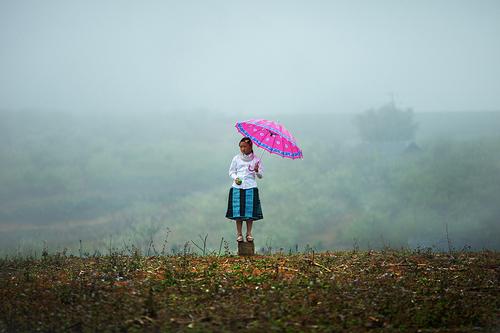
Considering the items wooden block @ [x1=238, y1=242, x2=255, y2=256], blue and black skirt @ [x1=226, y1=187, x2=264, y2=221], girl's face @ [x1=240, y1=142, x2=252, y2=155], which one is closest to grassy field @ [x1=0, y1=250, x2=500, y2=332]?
wooden block @ [x1=238, y1=242, x2=255, y2=256]

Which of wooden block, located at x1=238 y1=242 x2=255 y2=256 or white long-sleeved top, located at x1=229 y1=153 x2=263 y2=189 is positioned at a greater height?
white long-sleeved top, located at x1=229 y1=153 x2=263 y2=189

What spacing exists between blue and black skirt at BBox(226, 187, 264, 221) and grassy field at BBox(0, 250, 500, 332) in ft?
3.28

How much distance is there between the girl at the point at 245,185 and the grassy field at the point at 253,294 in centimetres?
107

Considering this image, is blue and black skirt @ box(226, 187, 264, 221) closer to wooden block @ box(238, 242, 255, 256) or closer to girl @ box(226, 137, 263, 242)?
girl @ box(226, 137, 263, 242)

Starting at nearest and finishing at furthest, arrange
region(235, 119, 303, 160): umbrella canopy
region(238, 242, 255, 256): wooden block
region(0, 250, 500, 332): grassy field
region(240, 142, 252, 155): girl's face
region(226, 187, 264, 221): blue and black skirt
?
region(0, 250, 500, 332): grassy field → region(235, 119, 303, 160): umbrella canopy → region(240, 142, 252, 155): girl's face → region(226, 187, 264, 221): blue and black skirt → region(238, 242, 255, 256): wooden block

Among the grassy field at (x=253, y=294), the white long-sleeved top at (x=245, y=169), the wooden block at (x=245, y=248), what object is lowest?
the grassy field at (x=253, y=294)

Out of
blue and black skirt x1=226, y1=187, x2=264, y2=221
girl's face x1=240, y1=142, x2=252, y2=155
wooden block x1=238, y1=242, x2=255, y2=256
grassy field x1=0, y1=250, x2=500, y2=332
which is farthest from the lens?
wooden block x1=238, y1=242, x2=255, y2=256

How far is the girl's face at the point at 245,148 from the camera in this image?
14974 mm

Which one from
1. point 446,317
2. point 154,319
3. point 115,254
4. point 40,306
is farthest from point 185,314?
point 115,254

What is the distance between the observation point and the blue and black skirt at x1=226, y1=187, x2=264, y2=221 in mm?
15094

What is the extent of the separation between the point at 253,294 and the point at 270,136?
4236 mm

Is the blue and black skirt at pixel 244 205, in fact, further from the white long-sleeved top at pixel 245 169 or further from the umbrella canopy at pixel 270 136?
the umbrella canopy at pixel 270 136

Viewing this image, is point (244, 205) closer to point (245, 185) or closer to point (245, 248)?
point (245, 185)

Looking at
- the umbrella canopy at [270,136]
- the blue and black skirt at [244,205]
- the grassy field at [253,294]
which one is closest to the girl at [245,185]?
the blue and black skirt at [244,205]
